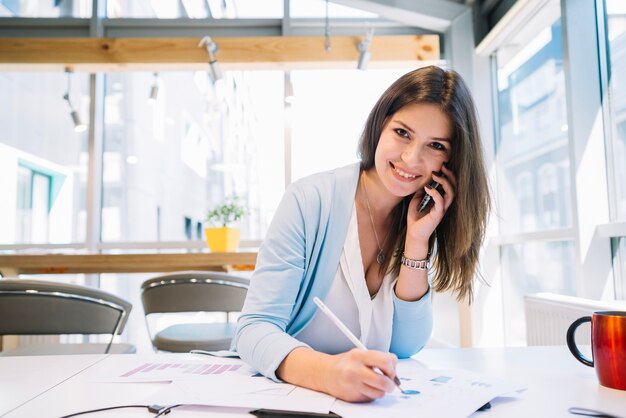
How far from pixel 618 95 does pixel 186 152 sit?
3.04m

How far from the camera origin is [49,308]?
172 centimetres

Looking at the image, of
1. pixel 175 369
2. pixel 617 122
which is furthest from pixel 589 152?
pixel 175 369

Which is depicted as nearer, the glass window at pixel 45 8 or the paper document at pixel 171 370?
the paper document at pixel 171 370

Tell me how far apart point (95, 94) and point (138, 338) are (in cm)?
193

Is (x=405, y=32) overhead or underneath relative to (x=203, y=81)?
overhead

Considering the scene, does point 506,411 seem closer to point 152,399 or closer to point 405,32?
point 152,399

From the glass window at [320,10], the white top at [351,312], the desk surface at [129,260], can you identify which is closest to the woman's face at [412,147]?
the white top at [351,312]

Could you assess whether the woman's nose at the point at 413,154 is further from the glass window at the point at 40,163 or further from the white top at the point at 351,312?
the glass window at the point at 40,163

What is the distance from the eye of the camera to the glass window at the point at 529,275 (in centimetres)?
255

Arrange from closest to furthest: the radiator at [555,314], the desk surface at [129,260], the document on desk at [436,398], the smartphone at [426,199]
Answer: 1. the document on desk at [436,398]
2. the smartphone at [426,199]
3. the radiator at [555,314]
4. the desk surface at [129,260]

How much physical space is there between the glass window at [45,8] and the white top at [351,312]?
3.77m

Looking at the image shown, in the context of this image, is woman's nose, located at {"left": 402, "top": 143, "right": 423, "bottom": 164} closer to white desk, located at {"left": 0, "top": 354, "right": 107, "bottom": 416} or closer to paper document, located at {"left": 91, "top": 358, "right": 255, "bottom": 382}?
paper document, located at {"left": 91, "top": 358, "right": 255, "bottom": 382}

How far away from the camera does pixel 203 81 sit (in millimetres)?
4027

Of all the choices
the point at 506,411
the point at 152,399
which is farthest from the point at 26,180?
the point at 506,411
